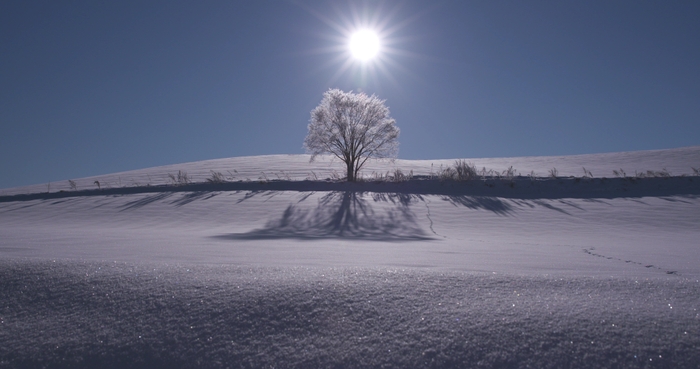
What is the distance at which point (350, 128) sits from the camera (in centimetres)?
1833

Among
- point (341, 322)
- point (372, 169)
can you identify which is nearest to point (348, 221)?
point (341, 322)

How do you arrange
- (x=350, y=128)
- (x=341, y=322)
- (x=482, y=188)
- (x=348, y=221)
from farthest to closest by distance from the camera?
(x=350, y=128), (x=482, y=188), (x=348, y=221), (x=341, y=322)

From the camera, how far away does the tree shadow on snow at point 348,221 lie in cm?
823

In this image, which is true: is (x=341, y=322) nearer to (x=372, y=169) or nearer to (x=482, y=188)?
(x=482, y=188)

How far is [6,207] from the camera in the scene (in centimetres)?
Answer: 1361

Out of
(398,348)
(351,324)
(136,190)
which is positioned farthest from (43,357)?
(136,190)

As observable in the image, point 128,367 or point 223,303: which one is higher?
point 223,303

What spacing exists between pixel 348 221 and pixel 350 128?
866 centimetres

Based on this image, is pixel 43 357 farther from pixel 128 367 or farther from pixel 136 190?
pixel 136 190

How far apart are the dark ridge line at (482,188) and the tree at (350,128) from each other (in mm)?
2471

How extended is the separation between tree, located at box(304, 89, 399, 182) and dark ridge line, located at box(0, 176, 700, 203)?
8.11 ft

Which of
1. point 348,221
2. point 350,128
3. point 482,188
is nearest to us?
point 348,221

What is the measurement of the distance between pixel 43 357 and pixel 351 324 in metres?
1.17

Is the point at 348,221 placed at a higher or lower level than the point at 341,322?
lower
